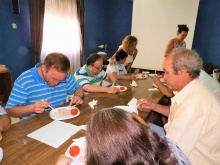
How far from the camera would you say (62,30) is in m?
4.55

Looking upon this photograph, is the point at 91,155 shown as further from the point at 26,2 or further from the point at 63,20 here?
the point at 63,20

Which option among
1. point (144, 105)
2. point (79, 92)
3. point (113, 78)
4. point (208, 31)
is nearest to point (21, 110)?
point (79, 92)

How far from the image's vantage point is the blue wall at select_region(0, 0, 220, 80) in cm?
355

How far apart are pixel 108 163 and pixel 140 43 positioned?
16.5ft

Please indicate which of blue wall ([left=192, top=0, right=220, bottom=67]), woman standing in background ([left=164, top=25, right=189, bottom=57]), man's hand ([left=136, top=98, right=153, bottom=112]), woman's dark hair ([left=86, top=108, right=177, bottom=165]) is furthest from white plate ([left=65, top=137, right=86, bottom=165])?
blue wall ([left=192, top=0, right=220, bottom=67])

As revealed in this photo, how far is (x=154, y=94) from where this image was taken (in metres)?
2.21

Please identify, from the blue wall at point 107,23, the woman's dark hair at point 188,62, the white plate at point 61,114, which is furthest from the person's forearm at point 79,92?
the blue wall at point 107,23

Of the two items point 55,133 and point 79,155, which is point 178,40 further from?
point 79,155

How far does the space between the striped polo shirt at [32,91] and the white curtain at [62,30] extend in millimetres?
2686

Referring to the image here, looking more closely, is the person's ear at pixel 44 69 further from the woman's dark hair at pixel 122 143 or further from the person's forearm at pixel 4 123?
the woman's dark hair at pixel 122 143

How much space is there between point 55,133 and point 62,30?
12.7 ft

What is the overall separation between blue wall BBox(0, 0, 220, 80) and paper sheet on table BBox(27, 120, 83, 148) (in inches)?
117

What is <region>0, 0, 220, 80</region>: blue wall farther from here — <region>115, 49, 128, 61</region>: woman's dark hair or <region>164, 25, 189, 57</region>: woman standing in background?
<region>115, 49, 128, 61</region>: woman's dark hair

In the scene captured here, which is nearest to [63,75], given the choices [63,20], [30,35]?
[30,35]
